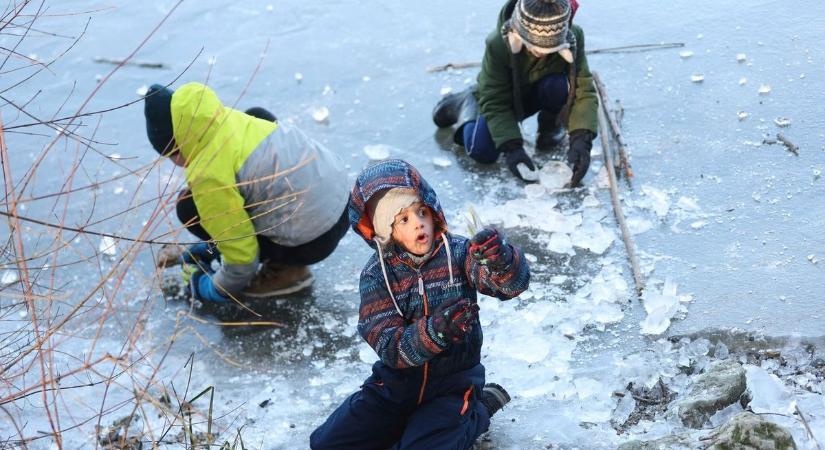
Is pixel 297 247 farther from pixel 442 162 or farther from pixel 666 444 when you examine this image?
pixel 666 444

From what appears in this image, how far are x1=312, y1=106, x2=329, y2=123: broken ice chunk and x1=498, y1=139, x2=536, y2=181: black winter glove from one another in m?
1.35

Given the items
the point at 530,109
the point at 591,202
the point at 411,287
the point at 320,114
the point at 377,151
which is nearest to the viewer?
the point at 411,287

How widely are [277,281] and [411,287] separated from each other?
4.99ft

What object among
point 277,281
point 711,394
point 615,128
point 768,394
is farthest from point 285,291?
point 768,394

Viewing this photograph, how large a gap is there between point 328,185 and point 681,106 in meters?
2.07

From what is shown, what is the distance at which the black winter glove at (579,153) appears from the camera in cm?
442

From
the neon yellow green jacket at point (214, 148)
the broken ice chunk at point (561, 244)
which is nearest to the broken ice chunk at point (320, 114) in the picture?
the neon yellow green jacket at point (214, 148)

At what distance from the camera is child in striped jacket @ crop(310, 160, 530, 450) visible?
2.78 m

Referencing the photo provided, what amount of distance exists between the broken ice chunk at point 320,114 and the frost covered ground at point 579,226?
0.07ft

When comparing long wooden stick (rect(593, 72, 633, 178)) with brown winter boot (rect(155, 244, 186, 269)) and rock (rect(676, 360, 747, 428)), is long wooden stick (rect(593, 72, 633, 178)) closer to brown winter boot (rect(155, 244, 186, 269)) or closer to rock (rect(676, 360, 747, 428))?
rock (rect(676, 360, 747, 428))

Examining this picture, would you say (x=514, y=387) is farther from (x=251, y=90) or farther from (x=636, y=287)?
(x=251, y=90)

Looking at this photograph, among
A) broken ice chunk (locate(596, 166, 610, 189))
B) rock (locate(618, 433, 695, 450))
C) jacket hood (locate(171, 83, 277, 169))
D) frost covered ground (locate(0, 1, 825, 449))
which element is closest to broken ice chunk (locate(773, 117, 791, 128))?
frost covered ground (locate(0, 1, 825, 449))

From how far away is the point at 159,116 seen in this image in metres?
3.70

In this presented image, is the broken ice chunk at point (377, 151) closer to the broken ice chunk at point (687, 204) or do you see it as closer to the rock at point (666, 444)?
the broken ice chunk at point (687, 204)
